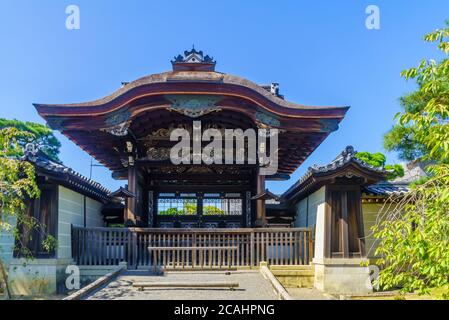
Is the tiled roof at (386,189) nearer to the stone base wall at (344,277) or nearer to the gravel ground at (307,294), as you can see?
the stone base wall at (344,277)

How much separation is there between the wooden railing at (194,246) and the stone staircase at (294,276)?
0.29m

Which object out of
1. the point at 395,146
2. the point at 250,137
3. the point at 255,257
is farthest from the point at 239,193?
A: the point at 395,146

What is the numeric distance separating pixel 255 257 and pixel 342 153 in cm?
393

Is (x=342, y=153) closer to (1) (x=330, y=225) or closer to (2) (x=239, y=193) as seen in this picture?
(1) (x=330, y=225)

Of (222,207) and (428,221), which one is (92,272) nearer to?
(222,207)

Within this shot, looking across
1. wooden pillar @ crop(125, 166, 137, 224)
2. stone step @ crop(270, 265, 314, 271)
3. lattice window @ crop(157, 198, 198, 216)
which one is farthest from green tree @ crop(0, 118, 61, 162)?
stone step @ crop(270, 265, 314, 271)

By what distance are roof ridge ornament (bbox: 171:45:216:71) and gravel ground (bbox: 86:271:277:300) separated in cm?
669

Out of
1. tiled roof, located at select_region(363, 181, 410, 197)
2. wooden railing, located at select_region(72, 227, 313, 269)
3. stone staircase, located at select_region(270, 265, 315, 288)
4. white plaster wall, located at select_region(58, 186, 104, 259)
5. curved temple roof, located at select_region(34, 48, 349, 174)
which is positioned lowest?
stone staircase, located at select_region(270, 265, 315, 288)

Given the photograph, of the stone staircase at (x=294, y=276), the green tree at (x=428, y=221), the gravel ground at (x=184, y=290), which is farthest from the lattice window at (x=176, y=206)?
the green tree at (x=428, y=221)

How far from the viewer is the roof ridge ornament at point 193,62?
1361cm

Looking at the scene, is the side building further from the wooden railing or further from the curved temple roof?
the curved temple roof

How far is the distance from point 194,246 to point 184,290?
2.70 meters

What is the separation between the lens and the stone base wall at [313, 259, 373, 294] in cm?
1068

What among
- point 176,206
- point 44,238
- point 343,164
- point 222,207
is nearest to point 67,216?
point 44,238
